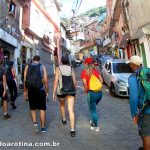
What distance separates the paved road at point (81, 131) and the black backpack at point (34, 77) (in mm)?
1175

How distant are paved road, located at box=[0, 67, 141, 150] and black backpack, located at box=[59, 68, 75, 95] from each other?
101cm

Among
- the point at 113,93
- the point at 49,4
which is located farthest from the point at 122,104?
the point at 49,4

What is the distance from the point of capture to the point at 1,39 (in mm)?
17281

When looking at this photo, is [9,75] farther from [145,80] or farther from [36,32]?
[36,32]

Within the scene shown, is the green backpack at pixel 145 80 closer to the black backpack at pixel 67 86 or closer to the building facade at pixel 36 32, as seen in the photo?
the black backpack at pixel 67 86

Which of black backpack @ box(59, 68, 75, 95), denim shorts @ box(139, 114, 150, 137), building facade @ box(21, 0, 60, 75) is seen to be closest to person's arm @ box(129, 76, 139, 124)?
denim shorts @ box(139, 114, 150, 137)

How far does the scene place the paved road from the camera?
6351 millimetres

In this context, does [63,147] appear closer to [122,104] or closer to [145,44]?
[122,104]

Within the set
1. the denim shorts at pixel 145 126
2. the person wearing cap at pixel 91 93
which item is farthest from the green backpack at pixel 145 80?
the person wearing cap at pixel 91 93

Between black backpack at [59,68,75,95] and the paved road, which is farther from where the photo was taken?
black backpack at [59,68,75,95]

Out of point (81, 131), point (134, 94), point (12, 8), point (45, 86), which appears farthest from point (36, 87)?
point (12, 8)

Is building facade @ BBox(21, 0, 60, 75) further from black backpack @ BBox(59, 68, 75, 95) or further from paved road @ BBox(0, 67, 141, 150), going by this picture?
black backpack @ BBox(59, 68, 75, 95)

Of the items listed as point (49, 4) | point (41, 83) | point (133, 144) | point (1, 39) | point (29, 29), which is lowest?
point (133, 144)

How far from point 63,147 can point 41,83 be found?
5.67 ft
